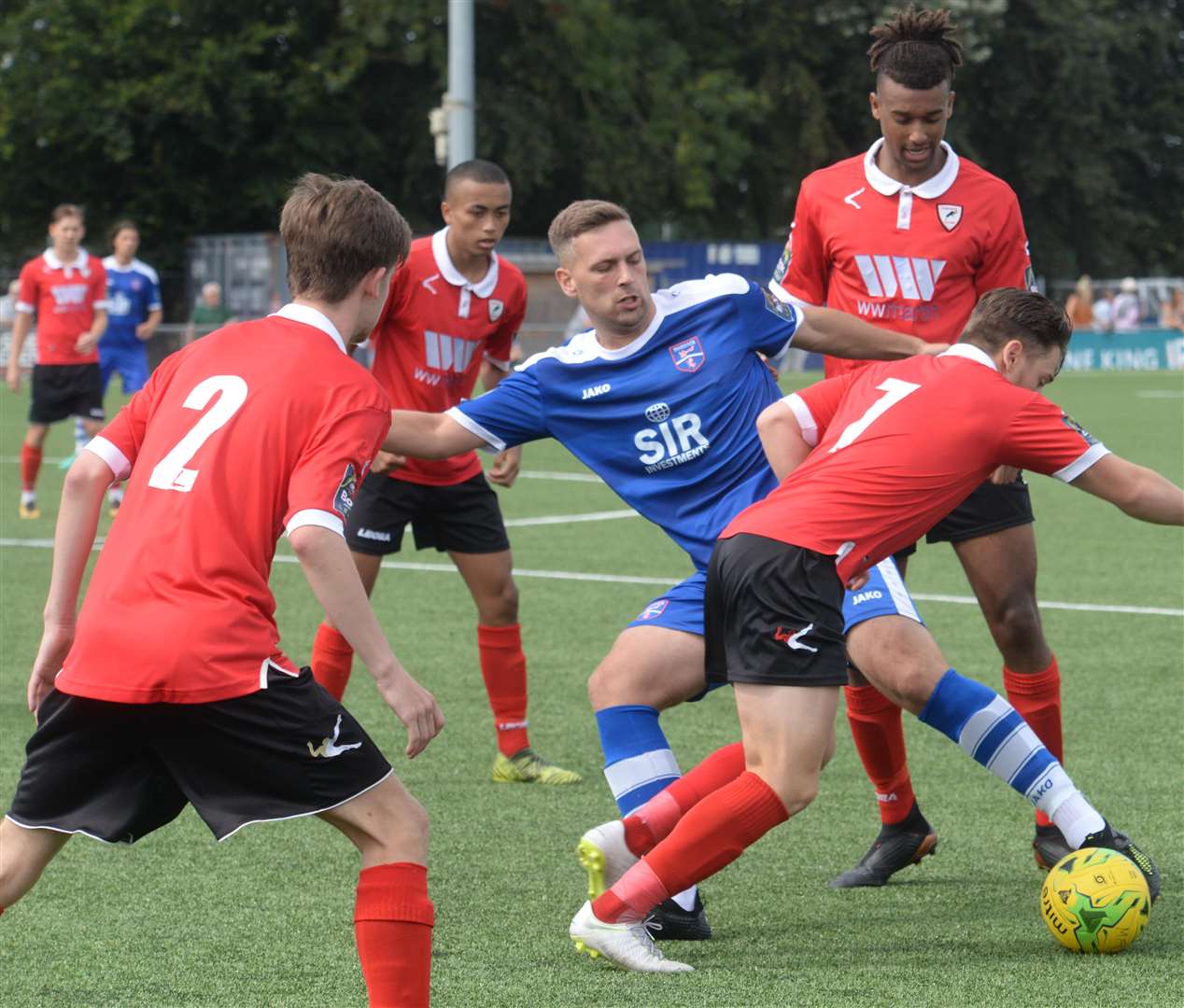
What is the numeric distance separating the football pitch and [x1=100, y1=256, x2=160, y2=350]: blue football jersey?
23.3 ft

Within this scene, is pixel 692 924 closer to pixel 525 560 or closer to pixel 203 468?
pixel 203 468

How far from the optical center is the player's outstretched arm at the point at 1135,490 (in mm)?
4293

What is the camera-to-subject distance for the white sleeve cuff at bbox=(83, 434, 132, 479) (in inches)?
143

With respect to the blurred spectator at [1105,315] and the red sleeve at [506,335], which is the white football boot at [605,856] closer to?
the red sleeve at [506,335]

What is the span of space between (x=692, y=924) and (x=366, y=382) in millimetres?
1820

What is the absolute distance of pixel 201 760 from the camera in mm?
3473

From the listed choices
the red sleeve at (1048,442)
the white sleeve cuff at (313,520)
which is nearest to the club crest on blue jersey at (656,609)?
the red sleeve at (1048,442)

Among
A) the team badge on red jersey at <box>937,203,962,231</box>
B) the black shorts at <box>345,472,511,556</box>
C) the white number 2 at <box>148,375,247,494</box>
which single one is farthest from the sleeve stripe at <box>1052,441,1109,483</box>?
the black shorts at <box>345,472,511,556</box>

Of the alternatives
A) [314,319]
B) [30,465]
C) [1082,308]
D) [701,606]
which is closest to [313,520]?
[314,319]

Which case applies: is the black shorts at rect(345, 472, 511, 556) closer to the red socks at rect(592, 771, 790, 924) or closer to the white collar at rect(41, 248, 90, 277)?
the red socks at rect(592, 771, 790, 924)

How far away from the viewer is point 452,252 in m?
6.71

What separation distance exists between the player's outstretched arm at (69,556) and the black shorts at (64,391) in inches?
447

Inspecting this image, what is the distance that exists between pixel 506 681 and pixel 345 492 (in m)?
3.32

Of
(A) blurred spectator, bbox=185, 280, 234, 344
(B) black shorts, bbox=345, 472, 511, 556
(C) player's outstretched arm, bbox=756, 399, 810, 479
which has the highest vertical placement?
(C) player's outstretched arm, bbox=756, 399, 810, 479
